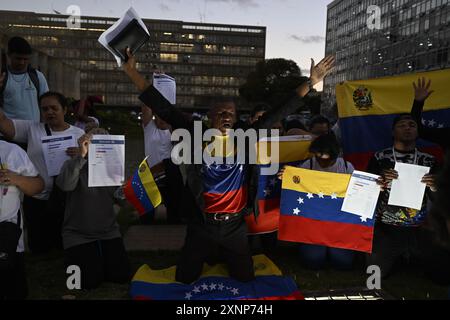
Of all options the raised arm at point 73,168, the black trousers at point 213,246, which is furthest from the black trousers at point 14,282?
the black trousers at point 213,246

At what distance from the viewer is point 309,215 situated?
182 inches

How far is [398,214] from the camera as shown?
174 inches

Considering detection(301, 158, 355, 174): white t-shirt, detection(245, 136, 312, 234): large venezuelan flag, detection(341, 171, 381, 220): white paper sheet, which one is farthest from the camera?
detection(301, 158, 355, 174): white t-shirt

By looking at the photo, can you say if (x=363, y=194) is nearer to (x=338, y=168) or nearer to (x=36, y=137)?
(x=338, y=168)

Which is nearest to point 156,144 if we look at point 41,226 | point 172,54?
point 41,226

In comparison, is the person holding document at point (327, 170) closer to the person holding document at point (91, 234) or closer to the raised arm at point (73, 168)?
the person holding document at point (91, 234)

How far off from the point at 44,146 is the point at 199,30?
13058 cm

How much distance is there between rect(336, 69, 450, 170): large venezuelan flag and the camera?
5223mm

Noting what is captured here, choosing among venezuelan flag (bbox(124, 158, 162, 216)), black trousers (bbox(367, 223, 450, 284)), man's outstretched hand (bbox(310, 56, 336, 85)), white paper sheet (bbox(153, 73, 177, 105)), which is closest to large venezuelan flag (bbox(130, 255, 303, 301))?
venezuelan flag (bbox(124, 158, 162, 216))

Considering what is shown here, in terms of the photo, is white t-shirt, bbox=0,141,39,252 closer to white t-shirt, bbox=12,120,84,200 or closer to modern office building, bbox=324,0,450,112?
white t-shirt, bbox=12,120,84,200

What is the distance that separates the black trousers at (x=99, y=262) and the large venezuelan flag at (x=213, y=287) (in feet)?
0.63

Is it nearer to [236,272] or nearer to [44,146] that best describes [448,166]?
[236,272]

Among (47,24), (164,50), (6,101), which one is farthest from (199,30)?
(6,101)

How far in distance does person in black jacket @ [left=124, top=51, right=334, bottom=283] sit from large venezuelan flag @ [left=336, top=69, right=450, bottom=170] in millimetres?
1735
